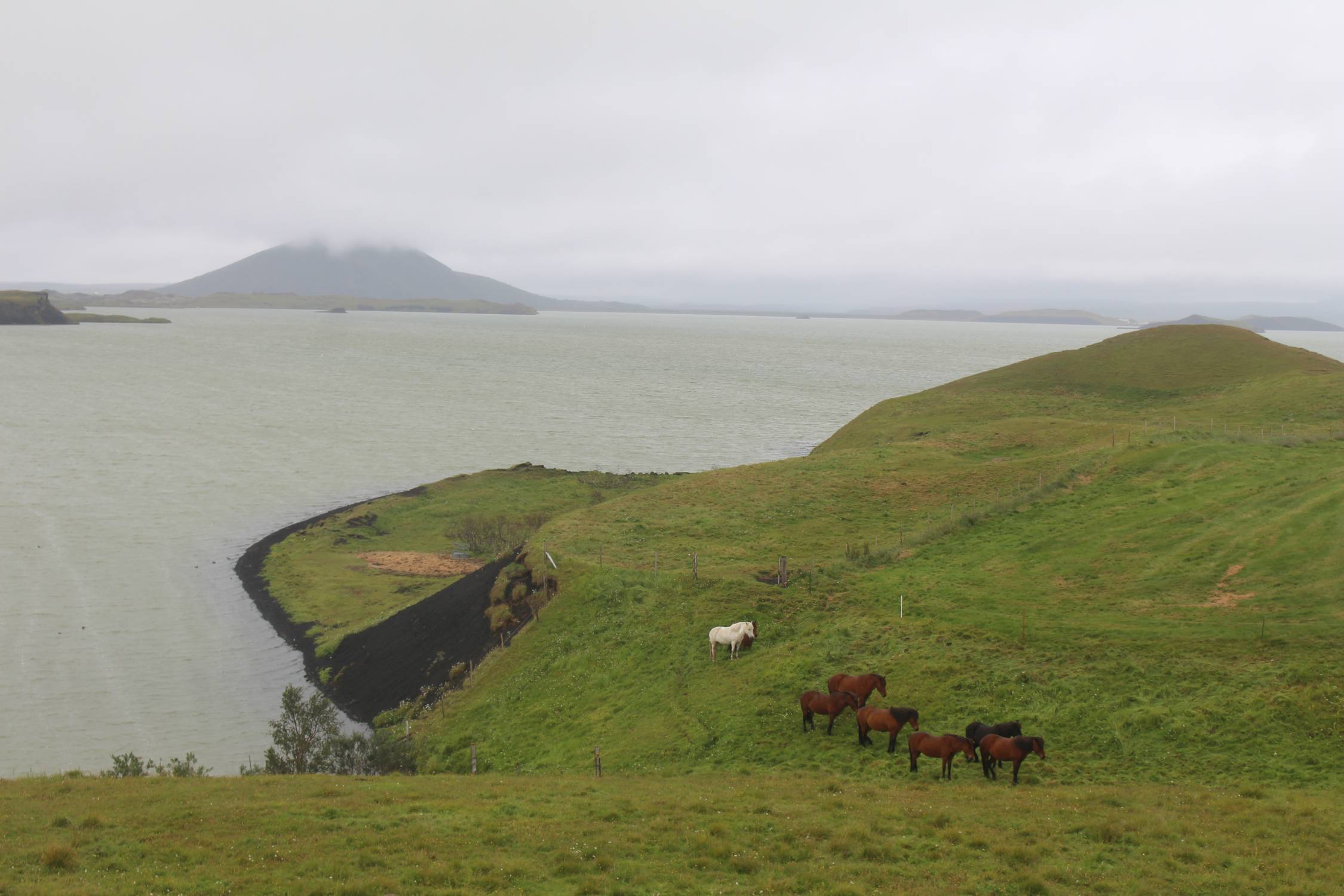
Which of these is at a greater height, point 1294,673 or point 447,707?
point 1294,673

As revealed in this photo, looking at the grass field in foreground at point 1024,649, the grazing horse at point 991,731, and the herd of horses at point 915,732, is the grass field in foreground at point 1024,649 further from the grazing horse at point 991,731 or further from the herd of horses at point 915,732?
the grazing horse at point 991,731

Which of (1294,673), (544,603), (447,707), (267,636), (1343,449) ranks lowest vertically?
(267,636)

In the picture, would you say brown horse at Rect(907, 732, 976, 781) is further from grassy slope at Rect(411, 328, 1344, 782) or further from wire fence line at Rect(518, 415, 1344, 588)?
wire fence line at Rect(518, 415, 1344, 588)

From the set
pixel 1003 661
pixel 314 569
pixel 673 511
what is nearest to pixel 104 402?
pixel 314 569

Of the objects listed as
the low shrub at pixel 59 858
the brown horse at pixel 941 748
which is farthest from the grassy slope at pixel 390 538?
the brown horse at pixel 941 748

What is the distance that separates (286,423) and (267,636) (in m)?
91.9

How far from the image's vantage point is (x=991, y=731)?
22188 millimetres

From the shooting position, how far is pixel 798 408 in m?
165

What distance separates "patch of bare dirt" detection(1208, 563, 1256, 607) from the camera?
29625 millimetres

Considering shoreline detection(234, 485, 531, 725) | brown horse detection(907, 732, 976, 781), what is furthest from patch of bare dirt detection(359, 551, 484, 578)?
brown horse detection(907, 732, 976, 781)

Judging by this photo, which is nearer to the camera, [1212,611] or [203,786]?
[203,786]

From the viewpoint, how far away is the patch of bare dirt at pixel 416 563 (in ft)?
214

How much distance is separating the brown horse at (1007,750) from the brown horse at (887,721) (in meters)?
1.83

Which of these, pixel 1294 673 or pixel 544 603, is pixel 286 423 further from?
pixel 1294 673
